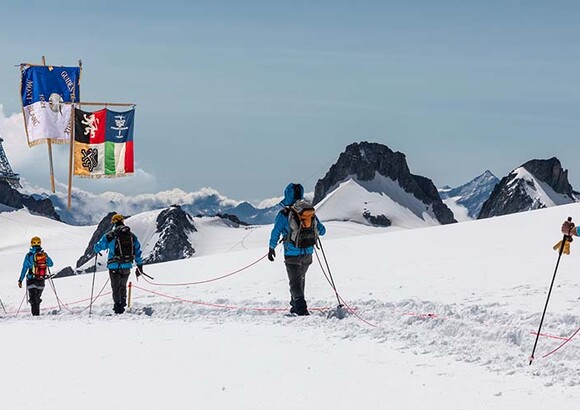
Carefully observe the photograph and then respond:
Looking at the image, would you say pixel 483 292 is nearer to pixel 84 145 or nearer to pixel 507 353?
pixel 507 353

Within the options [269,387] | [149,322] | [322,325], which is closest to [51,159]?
[149,322]

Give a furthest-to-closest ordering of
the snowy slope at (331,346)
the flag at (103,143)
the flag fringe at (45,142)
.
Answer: the flag at (103,143)
the flag fringe at (45,142)
the snowy slope at (331,346)

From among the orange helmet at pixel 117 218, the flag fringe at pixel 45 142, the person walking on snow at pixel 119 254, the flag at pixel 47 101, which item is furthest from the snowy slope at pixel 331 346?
the flag at pixel 47 101

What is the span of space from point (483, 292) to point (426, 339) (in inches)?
168

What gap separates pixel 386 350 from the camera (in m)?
9.38

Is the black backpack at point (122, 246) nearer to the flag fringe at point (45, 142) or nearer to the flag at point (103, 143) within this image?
the flag at point (103, 143)

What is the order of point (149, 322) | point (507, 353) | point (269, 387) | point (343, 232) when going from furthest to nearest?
1. point (343, 232)
2. point (149, 322)
3. point (507, 353)
4. point (269, 387)

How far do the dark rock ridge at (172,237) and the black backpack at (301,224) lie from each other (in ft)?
500

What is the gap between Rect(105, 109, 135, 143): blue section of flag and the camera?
79.4 feet

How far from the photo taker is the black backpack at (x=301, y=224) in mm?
12914

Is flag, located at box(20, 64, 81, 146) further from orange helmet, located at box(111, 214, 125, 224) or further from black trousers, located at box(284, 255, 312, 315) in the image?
black trousers, located at box(284, 255, 312, 315)

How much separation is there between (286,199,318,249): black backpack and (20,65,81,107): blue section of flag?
13.3 metres

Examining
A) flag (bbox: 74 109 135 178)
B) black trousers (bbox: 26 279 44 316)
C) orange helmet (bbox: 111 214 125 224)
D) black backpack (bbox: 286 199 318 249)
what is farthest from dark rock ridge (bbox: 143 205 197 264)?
black backpack (bbox: 286 199 318 249)

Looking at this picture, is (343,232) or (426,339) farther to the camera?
(343,232)
